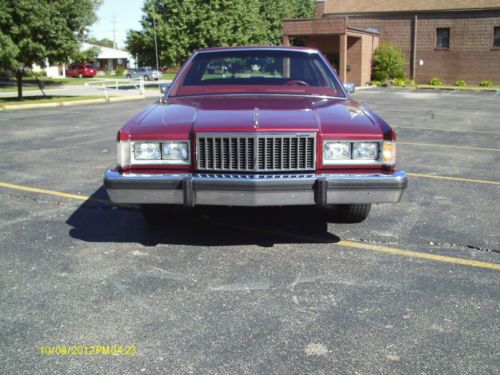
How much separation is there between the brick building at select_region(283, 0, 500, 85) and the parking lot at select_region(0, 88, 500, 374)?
3036cm

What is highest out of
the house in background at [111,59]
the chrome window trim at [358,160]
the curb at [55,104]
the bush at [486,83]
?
the house in background at [111,59]

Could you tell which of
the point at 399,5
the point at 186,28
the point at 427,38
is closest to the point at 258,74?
the point at 186,28

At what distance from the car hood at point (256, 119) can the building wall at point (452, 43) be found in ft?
122

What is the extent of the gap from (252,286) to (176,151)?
1220mm

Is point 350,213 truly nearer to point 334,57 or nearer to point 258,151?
point 258,151

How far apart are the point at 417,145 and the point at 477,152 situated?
115 cm

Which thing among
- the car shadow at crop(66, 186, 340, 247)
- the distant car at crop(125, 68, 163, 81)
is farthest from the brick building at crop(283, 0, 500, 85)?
the car shadow at crop(66, 186, 340, 247)

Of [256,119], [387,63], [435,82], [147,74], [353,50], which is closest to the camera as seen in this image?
[256,119]

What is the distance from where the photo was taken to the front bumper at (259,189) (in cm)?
384

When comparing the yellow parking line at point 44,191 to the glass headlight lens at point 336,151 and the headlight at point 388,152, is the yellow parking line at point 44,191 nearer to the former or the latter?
the glass headlight lens at point 336,151

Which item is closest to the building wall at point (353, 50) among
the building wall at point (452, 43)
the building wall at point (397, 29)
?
the building wall at point (397, 29)

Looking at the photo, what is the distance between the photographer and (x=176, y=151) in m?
4.02

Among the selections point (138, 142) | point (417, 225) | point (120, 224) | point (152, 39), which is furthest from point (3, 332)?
point (152, 39)

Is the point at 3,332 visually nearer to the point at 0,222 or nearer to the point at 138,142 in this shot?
the point at 138,142
